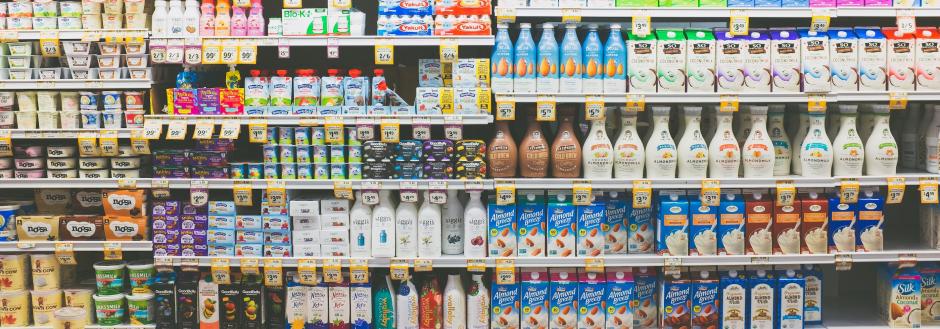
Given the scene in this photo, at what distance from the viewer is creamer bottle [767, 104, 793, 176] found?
3.98m

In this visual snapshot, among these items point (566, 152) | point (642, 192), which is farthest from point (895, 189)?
point (566, 152)

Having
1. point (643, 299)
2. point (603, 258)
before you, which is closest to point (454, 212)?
point (603, 258)

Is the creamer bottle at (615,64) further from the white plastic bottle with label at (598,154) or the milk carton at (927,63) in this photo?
the milk carton at (927,63)

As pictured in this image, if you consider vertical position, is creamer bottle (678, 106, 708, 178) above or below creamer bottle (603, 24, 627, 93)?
below

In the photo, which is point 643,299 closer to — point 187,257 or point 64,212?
point 187,257

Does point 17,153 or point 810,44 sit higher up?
point 810,44

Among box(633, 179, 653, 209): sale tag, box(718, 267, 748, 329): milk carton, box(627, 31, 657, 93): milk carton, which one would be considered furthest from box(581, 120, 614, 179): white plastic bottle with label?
box(718, 267, 748, 329): milk carton

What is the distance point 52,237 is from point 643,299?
111 inches

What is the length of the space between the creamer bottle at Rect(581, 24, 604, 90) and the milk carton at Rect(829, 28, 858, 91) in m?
1.05

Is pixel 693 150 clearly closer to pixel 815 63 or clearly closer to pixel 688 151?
pixel 688 151

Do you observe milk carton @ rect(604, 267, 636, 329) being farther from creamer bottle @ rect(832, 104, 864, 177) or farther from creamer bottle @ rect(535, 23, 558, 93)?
creamer bottle @ rect(832, 104, 864, 177)

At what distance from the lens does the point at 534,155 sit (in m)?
3.85

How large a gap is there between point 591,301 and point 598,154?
695mm

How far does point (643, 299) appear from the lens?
405 centimetres
